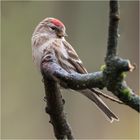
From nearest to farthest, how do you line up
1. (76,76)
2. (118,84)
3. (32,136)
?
(118,84), (76,76), (32,136)

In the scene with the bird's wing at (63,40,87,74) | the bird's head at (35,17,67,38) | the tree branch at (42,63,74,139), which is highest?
the bird's head at (35,17,67,38)

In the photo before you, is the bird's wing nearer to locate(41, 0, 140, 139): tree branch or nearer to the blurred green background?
locate(41, 0, 140, 139): tree branch

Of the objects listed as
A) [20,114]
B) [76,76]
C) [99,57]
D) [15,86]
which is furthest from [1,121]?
[76,76]

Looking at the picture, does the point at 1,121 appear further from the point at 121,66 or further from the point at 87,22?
the point at 121,66

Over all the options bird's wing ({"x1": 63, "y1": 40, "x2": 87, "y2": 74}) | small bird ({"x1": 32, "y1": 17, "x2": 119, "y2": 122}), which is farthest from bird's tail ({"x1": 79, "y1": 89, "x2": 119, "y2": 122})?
bird's wing ({"x1": 63, "y1": 40, "x2": 87, "y2": 74})

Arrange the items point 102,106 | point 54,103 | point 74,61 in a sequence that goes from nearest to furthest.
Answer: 1. point 54,103
2. point 102,106
3. point 74,61

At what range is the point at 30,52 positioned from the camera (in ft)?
18.0

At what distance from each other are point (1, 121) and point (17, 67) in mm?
678

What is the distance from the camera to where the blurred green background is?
207 inches

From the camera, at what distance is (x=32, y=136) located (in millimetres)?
5043

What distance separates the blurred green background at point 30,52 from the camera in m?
5.26

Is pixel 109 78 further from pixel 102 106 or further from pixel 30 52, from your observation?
pixel 30 52

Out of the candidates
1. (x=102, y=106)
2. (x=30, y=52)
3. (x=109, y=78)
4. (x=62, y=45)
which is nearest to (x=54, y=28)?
(x=62, y=45)

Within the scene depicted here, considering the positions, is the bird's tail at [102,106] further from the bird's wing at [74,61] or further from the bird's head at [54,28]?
the bird's head at [54,28]
